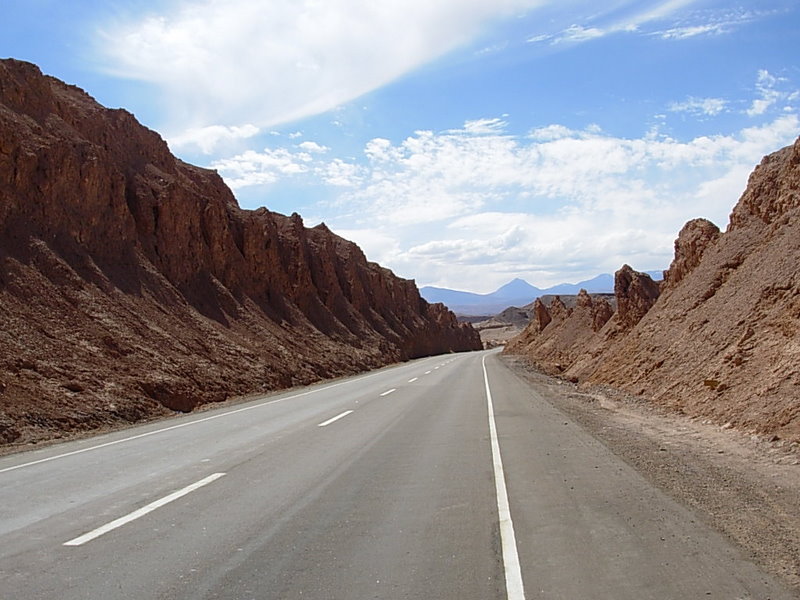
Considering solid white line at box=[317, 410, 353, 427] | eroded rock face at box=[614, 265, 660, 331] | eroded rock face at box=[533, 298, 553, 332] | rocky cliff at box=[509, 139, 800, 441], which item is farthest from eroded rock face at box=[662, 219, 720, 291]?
eroded rock face at box=[533, 298, 553, 332]

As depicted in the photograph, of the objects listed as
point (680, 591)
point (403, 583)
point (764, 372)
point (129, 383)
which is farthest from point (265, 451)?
point (129, 383)

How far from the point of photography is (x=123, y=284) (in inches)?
1166

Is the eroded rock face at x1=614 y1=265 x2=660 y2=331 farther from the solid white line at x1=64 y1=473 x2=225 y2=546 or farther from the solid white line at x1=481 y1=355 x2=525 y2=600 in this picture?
the solid white line at x1=64 y1=473 x2=225 y2=546

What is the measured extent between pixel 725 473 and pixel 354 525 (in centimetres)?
547

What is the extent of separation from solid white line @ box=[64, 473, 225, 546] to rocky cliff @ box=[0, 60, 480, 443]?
7.80 m

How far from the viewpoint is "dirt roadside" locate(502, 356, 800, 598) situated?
19.7ft

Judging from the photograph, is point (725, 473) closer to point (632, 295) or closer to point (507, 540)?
point (507, 540)

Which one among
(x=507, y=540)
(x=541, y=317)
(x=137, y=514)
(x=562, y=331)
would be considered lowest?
(x=507, y=540)

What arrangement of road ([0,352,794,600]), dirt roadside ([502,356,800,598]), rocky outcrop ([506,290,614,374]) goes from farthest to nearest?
rocky outcrop ([506,290,614,374]) → dirt roadside ([502,356,800,598]) → road ([0,352,794,600])

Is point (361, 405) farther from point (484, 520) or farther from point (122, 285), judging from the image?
point (122, 285)

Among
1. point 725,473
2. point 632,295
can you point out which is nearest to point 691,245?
point 632,295

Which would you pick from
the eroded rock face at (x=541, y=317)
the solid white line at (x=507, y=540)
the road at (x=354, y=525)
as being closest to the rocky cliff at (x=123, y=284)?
the road at (x=354, y=525)

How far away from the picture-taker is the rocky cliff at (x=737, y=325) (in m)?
13.1

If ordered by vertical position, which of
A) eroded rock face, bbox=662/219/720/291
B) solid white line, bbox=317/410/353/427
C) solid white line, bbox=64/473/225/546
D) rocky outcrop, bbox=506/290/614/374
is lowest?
solid white line, bbox=64/473/225/546
